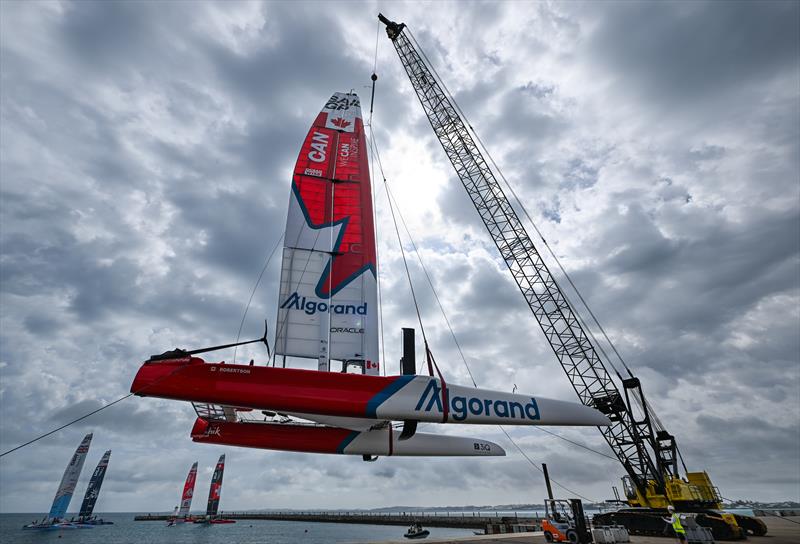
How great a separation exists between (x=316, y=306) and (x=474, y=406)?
14.4 feet

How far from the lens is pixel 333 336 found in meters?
9.45

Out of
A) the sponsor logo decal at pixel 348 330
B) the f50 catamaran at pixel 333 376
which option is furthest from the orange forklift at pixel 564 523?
the sponsor logo decal at pixel 348 330

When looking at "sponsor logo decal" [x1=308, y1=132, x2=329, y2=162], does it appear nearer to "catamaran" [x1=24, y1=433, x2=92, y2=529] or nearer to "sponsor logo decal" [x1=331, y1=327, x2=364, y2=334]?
"sponsor logo decal" [x1=331, y1=327, x2=364, y2=334]

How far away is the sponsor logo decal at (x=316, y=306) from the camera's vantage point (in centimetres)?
937

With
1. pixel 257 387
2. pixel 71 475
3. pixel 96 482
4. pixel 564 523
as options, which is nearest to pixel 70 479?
pixel 71 475

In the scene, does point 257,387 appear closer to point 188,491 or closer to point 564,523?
point 564,523

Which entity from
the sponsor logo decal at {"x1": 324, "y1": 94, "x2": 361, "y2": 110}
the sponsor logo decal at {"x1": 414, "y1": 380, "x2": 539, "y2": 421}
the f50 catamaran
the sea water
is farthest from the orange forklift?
the sea water

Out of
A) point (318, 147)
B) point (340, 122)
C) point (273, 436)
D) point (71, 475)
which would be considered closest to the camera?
point (273, 436)

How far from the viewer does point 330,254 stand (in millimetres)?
10055

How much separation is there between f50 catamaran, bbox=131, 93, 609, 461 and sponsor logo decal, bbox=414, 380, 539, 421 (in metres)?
0.02

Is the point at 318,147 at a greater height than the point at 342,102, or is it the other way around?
the point at 342,102

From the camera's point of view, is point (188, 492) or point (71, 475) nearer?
point (71, 475)

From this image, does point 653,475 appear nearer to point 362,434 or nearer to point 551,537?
point 551,537

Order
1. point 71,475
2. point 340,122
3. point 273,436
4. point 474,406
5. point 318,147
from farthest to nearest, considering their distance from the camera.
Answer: point 71,475
point 340,122
point 318,147
point 273,436
point 474,406
